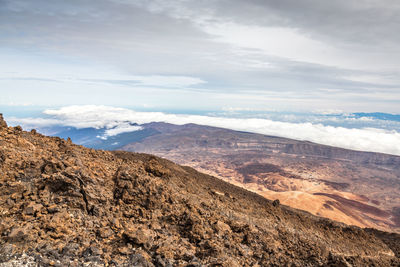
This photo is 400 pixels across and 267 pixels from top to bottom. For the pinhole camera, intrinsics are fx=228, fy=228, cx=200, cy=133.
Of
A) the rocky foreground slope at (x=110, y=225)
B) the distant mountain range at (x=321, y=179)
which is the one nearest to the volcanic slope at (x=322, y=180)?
the distant mountain range at (x=321, y=179)

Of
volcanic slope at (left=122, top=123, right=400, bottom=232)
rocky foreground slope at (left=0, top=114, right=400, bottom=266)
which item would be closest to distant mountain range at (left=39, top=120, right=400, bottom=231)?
volcanic slope at (left=122, top=123, right=400, bottom=232)

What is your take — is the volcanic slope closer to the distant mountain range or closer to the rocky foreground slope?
the distant mountain range

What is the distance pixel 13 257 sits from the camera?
541cm

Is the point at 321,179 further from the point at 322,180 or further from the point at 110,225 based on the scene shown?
the point at 110,225

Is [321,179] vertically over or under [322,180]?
over

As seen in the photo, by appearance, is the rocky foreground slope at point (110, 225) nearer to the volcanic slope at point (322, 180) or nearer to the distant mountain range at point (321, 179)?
the volcanic slope at point (322, 180)

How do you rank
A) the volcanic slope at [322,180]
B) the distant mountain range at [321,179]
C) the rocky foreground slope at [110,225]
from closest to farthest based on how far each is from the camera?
the rocky foreground slope at [110,225] → the volcanic slope at [322,180] → the distant mountain range at [321,179]

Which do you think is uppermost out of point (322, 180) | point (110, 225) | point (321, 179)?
point (110, 225)

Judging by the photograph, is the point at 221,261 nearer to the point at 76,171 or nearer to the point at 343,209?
the point at 76,171

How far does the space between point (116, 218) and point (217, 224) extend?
13.6 feet

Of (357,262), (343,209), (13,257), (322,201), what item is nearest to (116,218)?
(13,257)

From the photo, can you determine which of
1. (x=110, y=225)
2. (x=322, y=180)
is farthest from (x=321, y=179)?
(x=110, y=225)

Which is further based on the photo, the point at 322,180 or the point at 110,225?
the point at 322,180

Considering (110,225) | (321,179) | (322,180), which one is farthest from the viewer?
(321,179)
